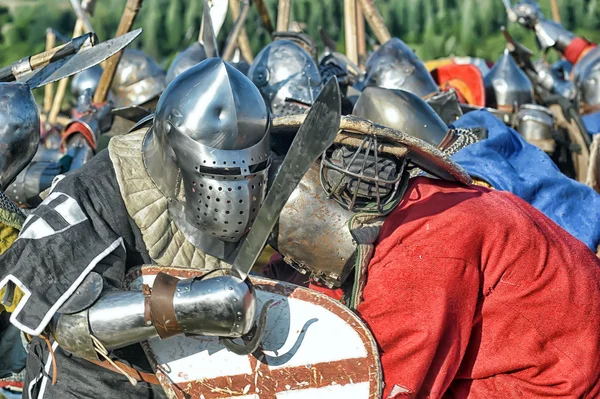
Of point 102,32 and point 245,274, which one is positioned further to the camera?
point 102,32

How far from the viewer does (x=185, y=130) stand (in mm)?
2738

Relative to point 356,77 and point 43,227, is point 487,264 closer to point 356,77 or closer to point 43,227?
point 43,227

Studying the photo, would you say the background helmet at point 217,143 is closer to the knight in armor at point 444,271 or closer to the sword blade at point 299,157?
the knight in armor at point 444,271

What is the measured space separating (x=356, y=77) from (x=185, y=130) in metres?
4.59

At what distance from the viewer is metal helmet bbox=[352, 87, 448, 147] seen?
4.08 m

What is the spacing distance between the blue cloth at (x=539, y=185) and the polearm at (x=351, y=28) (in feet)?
14.6

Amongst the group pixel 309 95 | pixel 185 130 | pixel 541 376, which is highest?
pixel 185 130

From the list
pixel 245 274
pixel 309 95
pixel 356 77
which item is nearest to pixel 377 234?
pixel 245 274

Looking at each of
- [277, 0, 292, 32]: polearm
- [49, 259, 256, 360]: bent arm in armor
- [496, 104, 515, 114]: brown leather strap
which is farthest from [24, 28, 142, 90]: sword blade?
[277, 0, 292, 32]: polearm

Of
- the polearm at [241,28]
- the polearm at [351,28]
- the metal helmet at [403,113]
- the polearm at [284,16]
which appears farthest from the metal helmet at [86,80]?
the metal helmet at [403,113]

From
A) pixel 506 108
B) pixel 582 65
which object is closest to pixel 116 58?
pixel 506 108

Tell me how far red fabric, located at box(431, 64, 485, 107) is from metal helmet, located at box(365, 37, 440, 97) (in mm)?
763

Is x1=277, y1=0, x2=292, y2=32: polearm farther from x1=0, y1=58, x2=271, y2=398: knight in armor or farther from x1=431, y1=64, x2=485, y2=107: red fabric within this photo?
x1=0, y1=58, x2=271, y2=398: knight in armor

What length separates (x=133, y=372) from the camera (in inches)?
112
